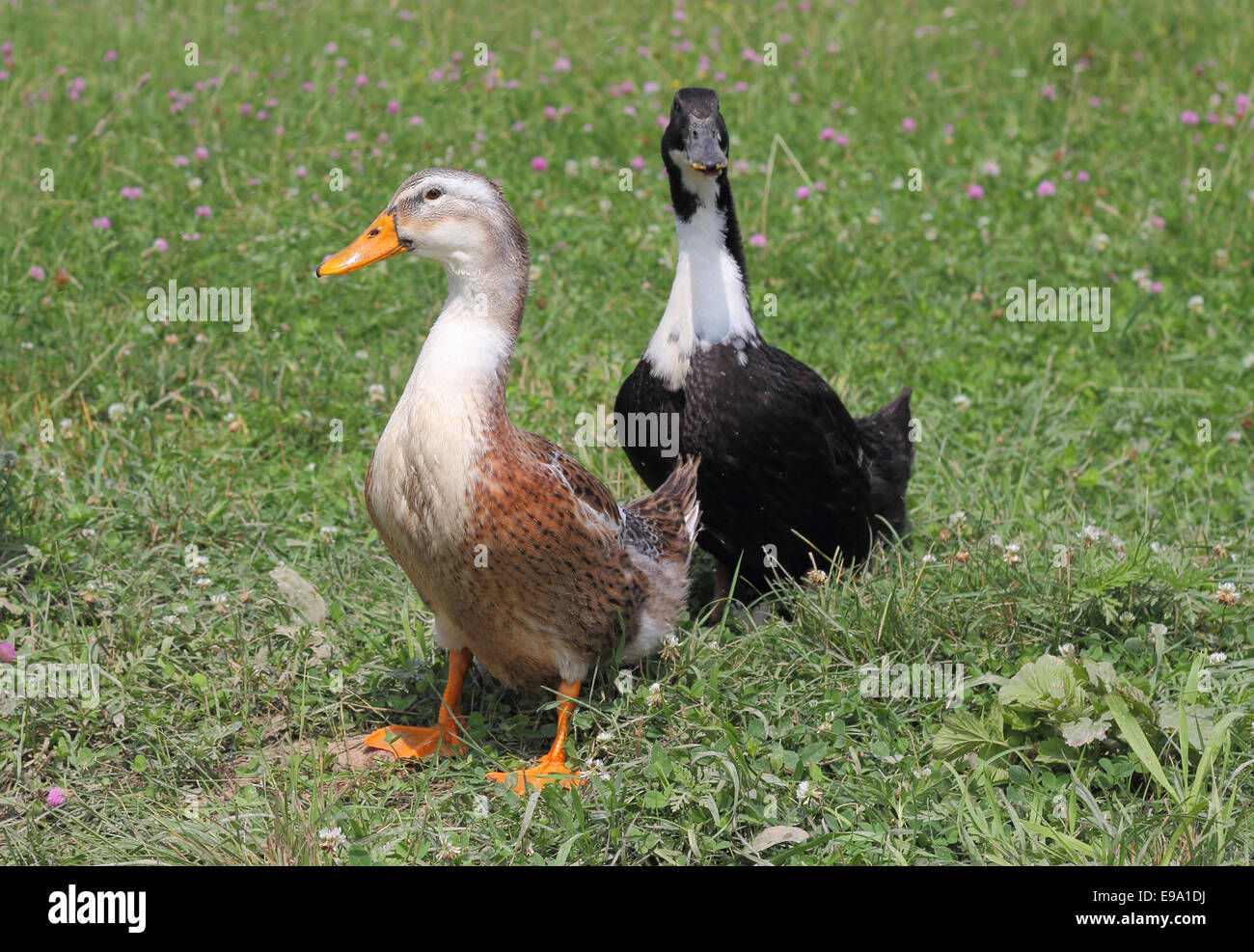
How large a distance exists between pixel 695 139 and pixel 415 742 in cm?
191

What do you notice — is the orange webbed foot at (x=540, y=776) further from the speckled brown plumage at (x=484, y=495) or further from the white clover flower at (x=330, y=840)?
the white clover flower at (x=330, y=840)

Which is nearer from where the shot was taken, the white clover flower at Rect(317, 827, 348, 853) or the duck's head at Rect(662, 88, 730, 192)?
the white clover flower at Rect(317, 827, 348, 853)

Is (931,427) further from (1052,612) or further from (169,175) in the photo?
(169,175)

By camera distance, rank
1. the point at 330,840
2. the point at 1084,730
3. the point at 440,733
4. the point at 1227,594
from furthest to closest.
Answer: the point at 1227,594
the point at 440,733
the point at 1084,730
the point at 330,840

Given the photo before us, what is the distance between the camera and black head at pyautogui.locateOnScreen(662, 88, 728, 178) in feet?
12.3

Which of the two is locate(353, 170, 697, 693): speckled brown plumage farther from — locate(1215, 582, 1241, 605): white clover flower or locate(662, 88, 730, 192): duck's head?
locate(1215, 582, 1241, 605): white clover flower

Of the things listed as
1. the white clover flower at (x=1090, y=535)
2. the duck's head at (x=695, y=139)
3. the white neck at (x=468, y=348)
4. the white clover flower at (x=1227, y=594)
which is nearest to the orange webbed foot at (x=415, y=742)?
the white neck at (x=468, y=348)

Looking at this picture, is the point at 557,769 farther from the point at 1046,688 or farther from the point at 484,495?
the point at 1046,688


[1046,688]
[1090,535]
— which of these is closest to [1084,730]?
[1046,688]

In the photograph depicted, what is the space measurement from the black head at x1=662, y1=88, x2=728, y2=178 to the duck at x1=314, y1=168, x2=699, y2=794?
0.70m

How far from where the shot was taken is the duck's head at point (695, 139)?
147 inches

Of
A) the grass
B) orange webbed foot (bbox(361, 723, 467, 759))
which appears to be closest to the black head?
the grass

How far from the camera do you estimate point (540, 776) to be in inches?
128
